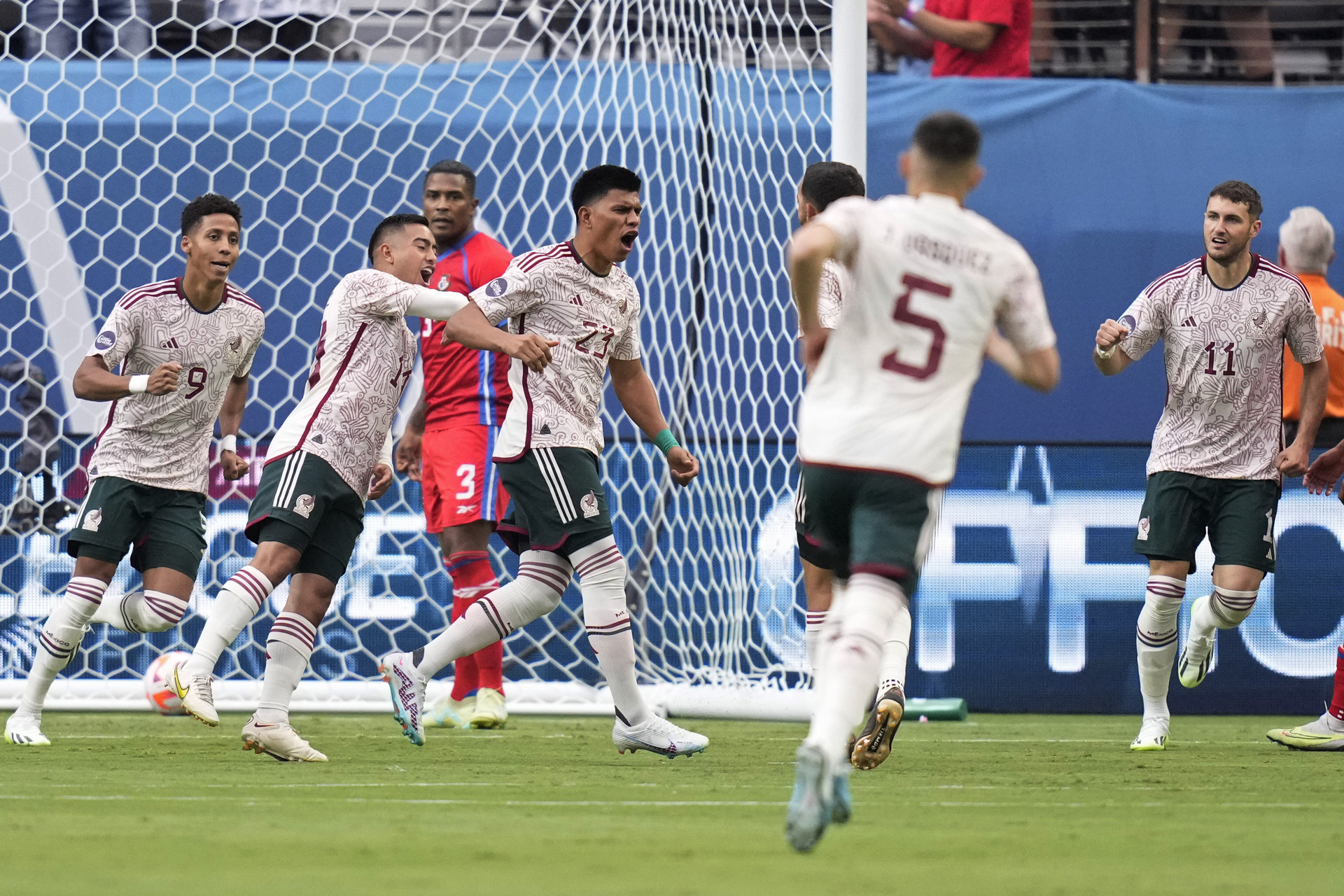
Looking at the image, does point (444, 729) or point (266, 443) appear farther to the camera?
point (266, 443)

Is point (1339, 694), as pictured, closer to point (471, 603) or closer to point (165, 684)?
point (471, 603)

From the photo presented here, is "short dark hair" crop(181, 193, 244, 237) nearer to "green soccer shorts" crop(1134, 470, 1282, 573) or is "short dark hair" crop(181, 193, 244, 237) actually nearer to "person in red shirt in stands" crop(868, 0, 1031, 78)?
"green soccer shorts" crop(1134, 470, 1282, 573)

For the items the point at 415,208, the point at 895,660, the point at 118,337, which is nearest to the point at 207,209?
the point at 118,337

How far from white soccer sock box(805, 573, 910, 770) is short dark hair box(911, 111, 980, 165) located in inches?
37.4

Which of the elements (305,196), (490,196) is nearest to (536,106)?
(490,196)

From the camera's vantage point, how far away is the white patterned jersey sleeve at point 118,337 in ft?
20.9

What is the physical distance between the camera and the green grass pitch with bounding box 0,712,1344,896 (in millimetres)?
3232

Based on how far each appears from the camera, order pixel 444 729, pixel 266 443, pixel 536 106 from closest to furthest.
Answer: pixel 444 729
pixel 266 443
pixel 536 106

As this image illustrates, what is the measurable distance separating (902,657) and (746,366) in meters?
3.18

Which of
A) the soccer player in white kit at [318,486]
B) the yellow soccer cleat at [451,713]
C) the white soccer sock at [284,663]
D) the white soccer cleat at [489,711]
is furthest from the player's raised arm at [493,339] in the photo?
the yellow soccer cleat at [451,713]

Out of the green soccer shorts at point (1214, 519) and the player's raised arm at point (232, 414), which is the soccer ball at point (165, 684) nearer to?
the player's raised arm at point (232, 414)

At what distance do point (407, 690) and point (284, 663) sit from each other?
1.35 ft

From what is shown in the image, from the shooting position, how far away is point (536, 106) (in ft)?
29.9

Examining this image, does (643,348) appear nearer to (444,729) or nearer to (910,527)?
(444,729)
